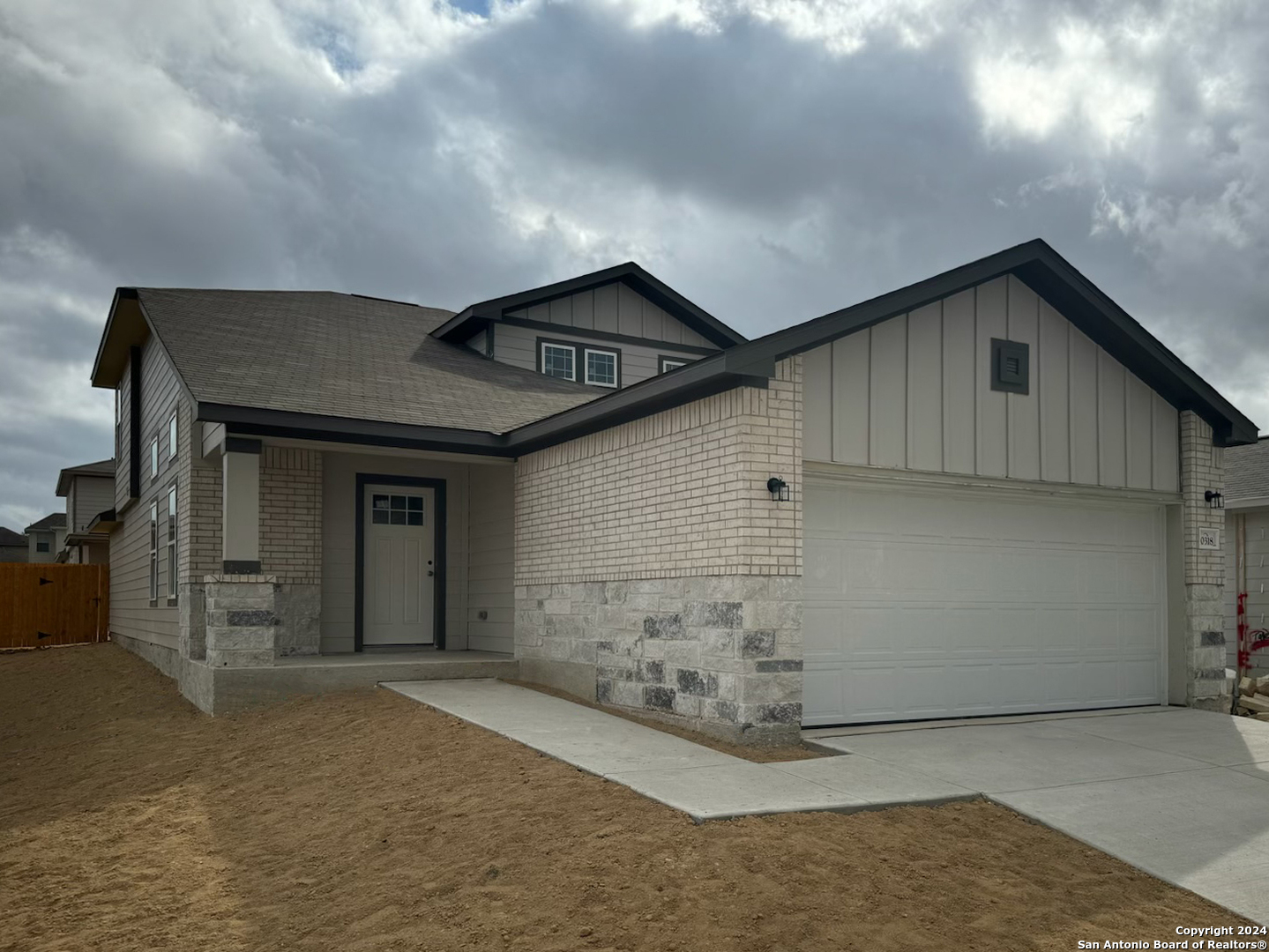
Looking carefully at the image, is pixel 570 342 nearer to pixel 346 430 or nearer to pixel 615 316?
pixel 615 316

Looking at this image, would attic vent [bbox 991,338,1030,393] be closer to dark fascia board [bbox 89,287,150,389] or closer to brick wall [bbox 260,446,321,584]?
brick wall [bbox 260,446,321,584]

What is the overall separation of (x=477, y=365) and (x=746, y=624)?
305 inches

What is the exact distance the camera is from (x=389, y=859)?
19.7 feet

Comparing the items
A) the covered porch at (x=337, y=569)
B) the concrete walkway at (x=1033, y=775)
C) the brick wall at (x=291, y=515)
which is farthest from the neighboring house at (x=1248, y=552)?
the brick wall at (x=291, y=515)

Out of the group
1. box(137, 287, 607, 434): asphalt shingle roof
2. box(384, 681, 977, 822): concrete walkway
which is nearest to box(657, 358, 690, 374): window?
box(137, 287, 607, 434): asphalt shingle roof

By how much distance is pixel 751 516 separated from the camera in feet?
27.4

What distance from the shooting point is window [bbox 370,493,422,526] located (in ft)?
44.3

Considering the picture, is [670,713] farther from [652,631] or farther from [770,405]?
[770,405]

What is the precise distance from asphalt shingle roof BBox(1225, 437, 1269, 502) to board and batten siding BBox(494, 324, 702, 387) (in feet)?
26.7

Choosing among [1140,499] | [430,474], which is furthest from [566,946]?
[430,474]

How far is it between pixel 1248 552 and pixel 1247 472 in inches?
56.3

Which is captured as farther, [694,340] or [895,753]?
[694,340]

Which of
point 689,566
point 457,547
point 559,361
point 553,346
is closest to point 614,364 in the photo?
point 559,361

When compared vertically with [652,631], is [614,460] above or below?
above
